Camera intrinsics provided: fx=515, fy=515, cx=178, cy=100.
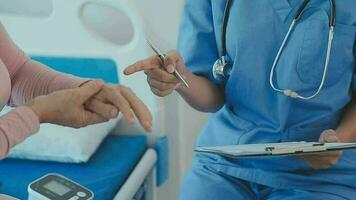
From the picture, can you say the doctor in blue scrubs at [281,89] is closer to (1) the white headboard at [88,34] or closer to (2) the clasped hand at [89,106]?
(2) the clasped hand at [89,106]

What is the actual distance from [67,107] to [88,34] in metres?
0.73

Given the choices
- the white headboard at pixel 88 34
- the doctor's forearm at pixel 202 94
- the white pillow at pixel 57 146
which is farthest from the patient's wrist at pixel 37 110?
the white headboard at pixel 88 34

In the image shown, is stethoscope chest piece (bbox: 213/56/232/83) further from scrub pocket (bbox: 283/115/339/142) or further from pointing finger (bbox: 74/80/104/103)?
pointing finger (bbox: 74/80/104/103)

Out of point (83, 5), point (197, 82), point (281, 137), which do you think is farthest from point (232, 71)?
point (83, 5)

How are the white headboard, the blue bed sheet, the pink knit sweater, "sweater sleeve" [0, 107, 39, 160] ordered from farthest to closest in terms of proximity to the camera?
the white headboard < the blue bed sheet < the pink knit sweater < "sweater sleeve" [0, 107, 39, 160]

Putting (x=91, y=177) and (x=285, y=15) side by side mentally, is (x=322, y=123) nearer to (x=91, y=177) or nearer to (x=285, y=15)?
(x=285, y=15)

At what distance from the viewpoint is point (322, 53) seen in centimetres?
125

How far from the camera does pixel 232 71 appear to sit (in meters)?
1.33

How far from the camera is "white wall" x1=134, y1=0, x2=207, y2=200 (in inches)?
68.8

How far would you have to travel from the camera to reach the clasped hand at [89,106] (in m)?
1.07

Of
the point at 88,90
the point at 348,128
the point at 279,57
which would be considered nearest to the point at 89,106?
the point at 88,90

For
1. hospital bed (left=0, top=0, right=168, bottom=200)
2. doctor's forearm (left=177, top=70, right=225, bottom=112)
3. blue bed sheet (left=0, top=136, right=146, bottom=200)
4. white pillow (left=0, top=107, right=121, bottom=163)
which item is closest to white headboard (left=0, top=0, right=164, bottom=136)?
hospital bed (left=0, top=0, right=168, bottom=200)

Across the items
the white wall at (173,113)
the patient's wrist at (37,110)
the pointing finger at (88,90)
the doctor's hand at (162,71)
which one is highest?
the patient's wrist at (37,110)

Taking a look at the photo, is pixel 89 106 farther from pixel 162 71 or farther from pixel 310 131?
pixel 310 131
